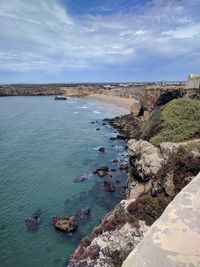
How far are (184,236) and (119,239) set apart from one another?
15.0 feet

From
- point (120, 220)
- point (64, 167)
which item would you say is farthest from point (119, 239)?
point (64, 167)

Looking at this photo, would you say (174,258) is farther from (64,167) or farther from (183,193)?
(64,167)

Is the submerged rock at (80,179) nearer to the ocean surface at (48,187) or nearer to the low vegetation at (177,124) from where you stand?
the ocean surface at (48,187)

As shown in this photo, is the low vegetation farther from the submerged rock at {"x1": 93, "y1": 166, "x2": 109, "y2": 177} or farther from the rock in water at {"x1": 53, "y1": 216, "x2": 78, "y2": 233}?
the submerged rock at {"x1": 93, "y1": 166, "x2": 109, "y2": 177}

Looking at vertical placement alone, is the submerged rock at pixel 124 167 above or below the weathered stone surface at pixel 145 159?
below

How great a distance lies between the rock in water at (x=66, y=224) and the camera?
782 inches

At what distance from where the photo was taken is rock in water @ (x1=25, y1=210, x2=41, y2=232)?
20359 mm

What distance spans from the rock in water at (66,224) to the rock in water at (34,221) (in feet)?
4.74

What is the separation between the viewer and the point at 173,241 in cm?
681

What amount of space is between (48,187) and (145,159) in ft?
43.0

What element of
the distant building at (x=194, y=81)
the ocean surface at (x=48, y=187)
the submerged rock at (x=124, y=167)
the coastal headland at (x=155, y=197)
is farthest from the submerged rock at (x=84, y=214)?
the distant building at (x=194, y=81)

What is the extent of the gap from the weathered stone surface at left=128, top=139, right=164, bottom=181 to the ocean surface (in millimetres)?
6128

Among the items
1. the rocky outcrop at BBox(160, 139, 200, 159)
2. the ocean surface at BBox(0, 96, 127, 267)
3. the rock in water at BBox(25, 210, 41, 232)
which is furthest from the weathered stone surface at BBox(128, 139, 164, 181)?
the rock in water at BBox(25, 210, 41, 232)

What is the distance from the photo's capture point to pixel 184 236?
7.02 meters
